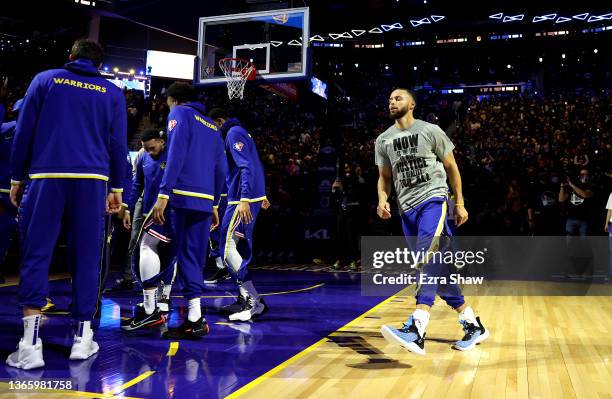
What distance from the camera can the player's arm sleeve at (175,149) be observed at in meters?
4.29

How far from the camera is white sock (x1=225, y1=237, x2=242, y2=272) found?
540cm

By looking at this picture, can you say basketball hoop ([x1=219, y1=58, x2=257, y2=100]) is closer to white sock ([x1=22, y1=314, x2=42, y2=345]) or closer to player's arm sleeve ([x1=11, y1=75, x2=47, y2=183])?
player's arm sleeve ([x1=11, y1=75, x2=47, y2=183])

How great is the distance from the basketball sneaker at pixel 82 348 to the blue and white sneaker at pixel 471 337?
284cm

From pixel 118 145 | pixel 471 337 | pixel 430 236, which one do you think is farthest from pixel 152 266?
pixel 471 337

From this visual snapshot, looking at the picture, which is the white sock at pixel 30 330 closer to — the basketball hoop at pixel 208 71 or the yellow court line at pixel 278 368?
the yellow court line at pixel 278 368

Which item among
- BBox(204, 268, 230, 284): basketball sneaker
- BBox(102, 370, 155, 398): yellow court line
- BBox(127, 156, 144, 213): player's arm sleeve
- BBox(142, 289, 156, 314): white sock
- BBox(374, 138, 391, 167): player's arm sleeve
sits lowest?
BBox(204, 268, 230, 284): basketball sneaker

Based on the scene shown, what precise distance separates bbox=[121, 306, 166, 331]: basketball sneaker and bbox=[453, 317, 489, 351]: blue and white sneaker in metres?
2.66

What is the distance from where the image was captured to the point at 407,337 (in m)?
3.90

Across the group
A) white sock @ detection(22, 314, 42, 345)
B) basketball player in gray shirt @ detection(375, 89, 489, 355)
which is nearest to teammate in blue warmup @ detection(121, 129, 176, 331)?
white sock @ detection(22, 314, 42, 345)

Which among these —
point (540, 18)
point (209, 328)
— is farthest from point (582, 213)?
point (540, 18)

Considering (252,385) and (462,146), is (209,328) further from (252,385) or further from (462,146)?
(462,146)

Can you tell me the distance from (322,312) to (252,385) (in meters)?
2.95

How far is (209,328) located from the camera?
16.1 ft

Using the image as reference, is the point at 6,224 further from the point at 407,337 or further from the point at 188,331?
the point at 407,337
